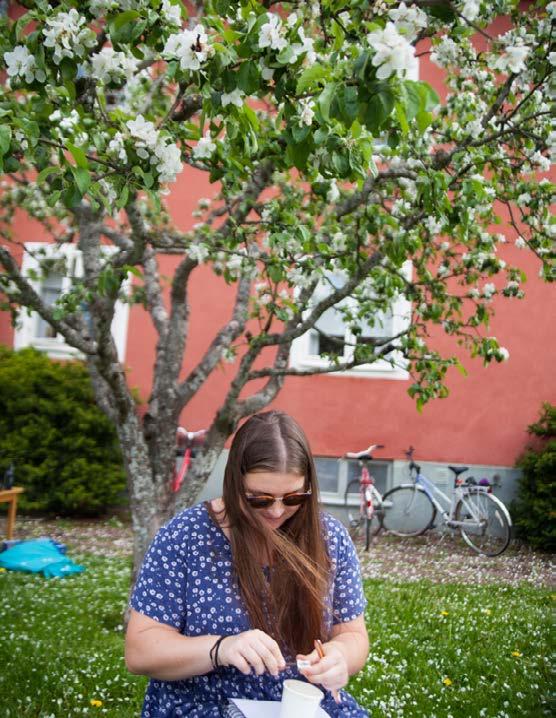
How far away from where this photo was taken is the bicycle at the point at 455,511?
859 cm

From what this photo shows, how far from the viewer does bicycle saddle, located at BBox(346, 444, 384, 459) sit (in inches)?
364

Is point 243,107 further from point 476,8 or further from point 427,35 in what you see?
point 427,35

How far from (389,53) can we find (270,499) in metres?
1.29

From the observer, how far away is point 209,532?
222 centimetres

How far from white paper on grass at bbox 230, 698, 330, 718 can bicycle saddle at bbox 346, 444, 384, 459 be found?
24.1 ft

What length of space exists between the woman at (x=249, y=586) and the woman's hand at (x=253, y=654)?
0.48ft

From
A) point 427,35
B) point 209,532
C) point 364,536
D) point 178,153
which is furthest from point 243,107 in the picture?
point 364,536

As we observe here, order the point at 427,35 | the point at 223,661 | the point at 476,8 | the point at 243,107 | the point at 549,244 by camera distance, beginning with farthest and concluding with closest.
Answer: the point at 549,244 → the point at 427,35 → the point at 476,8 → the point at 243,107 → the point at 223,661

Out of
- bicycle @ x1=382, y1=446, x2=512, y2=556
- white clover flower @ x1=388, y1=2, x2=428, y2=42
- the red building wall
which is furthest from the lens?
the red building wall

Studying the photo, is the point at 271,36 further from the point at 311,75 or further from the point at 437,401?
the point at 437,401

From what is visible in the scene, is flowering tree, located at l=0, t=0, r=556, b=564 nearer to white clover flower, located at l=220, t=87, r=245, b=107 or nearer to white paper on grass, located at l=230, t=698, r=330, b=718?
white clover flower, located at l=220, t=87, r=245, b=107

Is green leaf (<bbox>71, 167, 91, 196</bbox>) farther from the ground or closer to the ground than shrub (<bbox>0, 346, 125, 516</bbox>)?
farther from the ground

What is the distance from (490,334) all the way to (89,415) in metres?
5.49

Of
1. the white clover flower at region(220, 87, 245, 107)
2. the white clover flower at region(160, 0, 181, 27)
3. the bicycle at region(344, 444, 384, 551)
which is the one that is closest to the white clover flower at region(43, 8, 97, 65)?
the white clover flower at region(160, 0, 181, 27)
